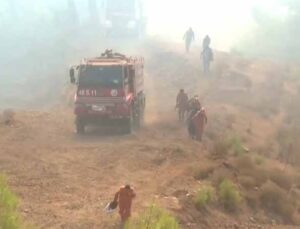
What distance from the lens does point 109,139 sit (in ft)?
63.8

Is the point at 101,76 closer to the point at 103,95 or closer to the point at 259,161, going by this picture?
the point at 103,95

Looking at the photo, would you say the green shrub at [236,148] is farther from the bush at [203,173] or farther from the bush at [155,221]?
the bush at [155,221]

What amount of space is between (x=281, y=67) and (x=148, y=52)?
9.34 meters

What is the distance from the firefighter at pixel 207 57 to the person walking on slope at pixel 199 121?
13.5 metres

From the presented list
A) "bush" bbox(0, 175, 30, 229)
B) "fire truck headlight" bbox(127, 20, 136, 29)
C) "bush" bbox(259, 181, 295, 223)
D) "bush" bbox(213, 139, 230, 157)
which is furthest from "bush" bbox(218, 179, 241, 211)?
"fire truck headlight" bbox(127, 20, 136, 29)

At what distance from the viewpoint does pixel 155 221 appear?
9797 mm

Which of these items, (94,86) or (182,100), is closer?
(94,86)

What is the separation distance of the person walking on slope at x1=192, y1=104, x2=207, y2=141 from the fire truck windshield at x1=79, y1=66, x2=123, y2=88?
2.83 metres

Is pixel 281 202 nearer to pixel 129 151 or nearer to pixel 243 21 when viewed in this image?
pixel 129 151

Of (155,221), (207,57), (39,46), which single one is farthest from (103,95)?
(39,46)

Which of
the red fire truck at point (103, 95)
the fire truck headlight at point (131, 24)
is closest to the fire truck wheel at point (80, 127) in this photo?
the red fire truck at point (103, 95)

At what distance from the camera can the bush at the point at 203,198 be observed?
12469 mm

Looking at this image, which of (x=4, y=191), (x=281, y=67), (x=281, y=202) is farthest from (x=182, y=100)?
(x=281, y=67)

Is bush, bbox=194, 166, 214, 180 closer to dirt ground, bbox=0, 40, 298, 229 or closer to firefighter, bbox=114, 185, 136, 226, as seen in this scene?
dirt ground, bbox=0, 40, 298, 229
